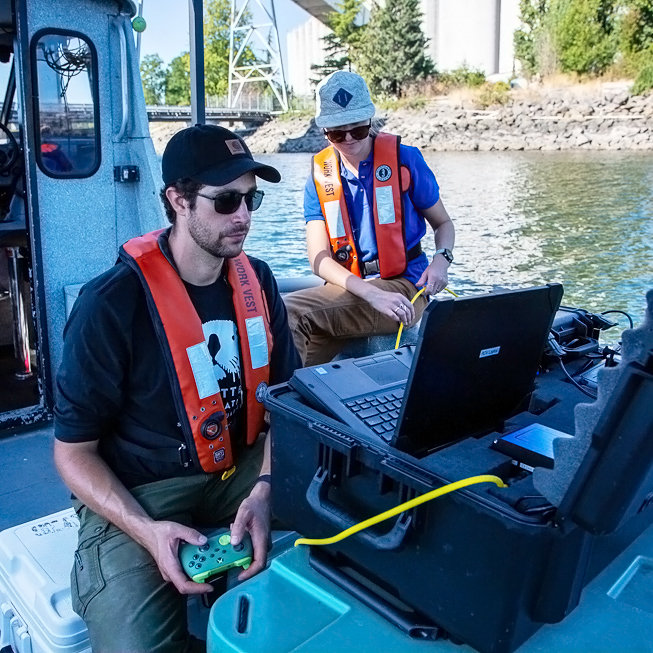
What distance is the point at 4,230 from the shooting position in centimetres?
323

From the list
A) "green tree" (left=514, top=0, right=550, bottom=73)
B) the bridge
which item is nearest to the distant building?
"green tree" (left=514, top=0, right=550, bottom=73)

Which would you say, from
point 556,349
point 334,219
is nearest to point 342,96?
point 334,219

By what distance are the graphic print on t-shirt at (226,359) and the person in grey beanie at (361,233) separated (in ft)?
3.02

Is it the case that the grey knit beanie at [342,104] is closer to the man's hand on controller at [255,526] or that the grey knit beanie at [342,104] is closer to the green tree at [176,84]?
the man's hand on controller at [255,526]

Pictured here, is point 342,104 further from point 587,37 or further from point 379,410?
point 587,37

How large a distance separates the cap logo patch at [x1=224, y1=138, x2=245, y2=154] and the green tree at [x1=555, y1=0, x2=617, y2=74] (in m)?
30.6

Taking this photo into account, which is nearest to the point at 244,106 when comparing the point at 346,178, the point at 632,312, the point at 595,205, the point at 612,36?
the point at 612,36

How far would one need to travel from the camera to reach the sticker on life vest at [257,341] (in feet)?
5.30

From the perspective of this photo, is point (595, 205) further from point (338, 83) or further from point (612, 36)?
point (612, 36)

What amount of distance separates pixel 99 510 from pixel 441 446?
2.48ft

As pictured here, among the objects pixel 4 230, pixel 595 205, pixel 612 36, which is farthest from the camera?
pixel 612 36

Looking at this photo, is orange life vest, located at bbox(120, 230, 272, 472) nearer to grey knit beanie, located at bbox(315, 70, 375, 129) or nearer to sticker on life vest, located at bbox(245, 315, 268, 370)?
sticker on life vest, located at bbox(245, 315, 268, 370)

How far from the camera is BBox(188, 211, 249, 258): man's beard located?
155cm

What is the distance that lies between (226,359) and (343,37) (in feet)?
145
